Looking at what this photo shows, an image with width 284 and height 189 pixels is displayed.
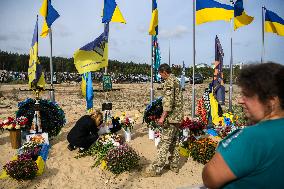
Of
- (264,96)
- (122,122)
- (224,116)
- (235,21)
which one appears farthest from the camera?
(235,21)

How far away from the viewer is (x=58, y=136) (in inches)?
424

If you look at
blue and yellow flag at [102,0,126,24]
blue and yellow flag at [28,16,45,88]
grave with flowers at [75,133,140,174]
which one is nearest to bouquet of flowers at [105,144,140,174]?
grave with flowers at [75,133,140,174]

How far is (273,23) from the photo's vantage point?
546 inches

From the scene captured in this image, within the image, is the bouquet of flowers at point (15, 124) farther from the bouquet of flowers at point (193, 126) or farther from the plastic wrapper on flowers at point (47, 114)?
the bouquet of flowers at point (193, 126)

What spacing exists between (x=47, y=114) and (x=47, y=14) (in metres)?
3.70

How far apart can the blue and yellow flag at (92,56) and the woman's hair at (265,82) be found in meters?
7.77

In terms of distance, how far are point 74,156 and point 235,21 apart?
8058 millimetres

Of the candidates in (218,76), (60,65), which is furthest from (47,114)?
(60,65)

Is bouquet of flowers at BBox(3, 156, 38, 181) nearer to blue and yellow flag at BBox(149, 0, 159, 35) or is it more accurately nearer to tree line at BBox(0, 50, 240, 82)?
blue and yellow flag at BBox(149, 0, 159, 35)

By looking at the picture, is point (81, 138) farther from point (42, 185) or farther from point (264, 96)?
point (264, 96)

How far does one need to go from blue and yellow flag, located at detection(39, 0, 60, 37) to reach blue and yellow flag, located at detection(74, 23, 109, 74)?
254 cm

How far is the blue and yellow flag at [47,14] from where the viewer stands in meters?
11.2

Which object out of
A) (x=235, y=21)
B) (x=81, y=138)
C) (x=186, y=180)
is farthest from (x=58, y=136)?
(x=235, y=21)

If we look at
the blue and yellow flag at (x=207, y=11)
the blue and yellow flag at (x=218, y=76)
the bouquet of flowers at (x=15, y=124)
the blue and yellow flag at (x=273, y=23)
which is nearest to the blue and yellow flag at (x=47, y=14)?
the bouquet of flowers at (x=15, y=124)
